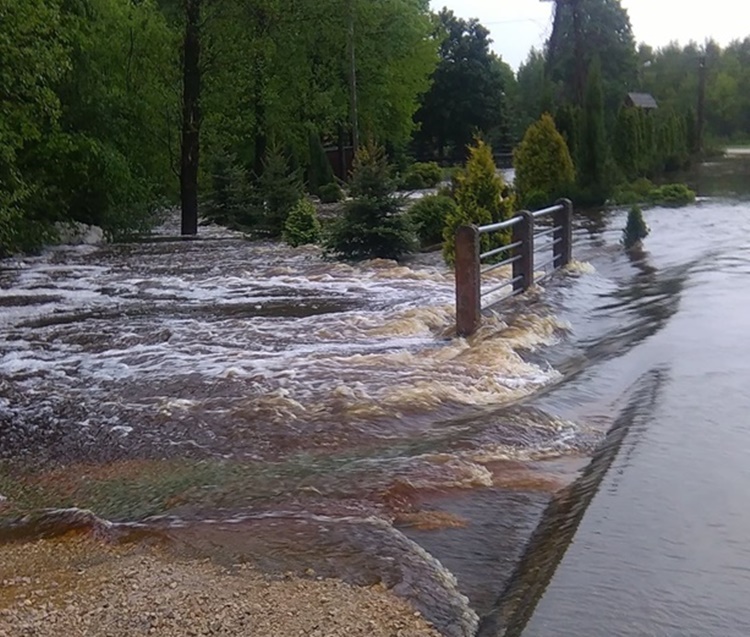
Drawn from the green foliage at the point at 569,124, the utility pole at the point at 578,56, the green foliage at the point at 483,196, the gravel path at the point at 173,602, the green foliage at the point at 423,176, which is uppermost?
the utility pole at the point at 578,56

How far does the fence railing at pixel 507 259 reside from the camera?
10.0m

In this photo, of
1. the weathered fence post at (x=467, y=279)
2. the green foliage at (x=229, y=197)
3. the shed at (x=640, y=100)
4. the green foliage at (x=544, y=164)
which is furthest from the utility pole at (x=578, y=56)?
the weathered fence post at (x=467, y=279)

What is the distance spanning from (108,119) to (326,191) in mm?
15883

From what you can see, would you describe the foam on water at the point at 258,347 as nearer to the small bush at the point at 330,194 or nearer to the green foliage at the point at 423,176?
the small bush at the point at 330,194

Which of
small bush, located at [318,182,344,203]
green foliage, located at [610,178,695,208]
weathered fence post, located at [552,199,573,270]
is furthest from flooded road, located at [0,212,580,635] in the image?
small bush, located at [318,182,344,203]

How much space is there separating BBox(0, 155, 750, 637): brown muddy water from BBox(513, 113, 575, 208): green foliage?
50.5 feet

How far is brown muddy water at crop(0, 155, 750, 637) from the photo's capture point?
179 inches

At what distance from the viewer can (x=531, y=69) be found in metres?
106

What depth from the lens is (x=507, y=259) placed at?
42.0 feet

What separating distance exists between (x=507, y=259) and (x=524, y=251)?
304 mm

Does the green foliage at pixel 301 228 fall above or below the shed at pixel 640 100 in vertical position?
below

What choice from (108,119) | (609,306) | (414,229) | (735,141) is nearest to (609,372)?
(609,306)

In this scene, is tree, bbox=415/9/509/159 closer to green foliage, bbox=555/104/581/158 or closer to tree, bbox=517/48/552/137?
tree, bbox=517/48/552/137

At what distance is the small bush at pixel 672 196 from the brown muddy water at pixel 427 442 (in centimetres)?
1674
